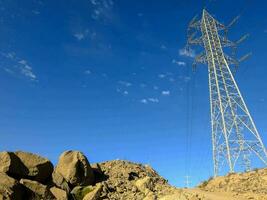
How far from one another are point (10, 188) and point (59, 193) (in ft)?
7.74

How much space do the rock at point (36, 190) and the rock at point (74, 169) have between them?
5.40 feet

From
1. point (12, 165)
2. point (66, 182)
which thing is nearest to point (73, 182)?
point (66, 182)

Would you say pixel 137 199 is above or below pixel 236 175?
below

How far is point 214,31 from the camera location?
131 feet

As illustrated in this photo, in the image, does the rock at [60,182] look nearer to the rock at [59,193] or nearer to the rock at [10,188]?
the rock at [59,193]

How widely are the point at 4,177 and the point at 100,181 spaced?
5.04 m

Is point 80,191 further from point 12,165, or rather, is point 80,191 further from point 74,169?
point 12,165

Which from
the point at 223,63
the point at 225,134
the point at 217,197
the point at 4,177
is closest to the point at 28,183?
the point at 4,177

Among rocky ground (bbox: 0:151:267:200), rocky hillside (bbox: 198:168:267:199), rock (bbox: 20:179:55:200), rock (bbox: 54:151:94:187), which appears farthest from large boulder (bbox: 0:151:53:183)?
rocky hillside (bbox: 198:168:267:199)

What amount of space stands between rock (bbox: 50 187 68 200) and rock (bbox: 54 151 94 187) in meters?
0.94

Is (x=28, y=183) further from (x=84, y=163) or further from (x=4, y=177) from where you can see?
(x=84, y=163)

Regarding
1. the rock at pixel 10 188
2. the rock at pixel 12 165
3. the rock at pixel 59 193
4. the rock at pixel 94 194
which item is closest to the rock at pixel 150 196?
the rock at pixel 94 194

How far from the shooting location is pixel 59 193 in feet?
55.7

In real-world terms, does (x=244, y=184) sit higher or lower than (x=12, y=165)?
higher
